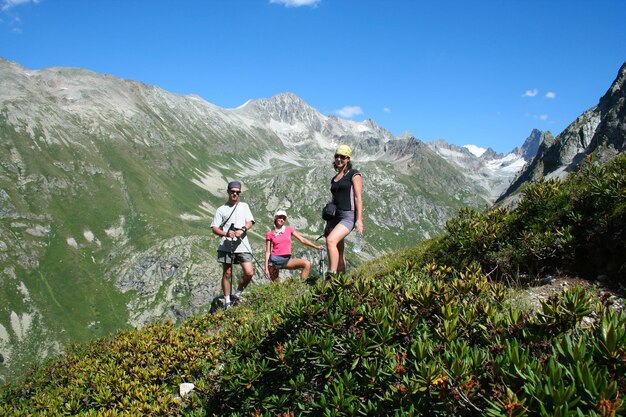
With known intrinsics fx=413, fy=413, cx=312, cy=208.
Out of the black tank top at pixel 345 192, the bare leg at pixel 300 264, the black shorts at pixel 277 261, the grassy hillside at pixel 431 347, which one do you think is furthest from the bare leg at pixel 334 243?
the black shorts at pixel 277 261

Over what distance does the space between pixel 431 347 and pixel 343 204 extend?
256 inches

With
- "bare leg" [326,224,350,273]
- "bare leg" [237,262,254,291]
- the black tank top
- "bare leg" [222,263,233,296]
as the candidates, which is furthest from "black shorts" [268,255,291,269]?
the black tank top

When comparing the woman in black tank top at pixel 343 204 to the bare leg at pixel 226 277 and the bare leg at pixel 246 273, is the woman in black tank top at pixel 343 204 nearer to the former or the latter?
the bare leg at pixel 246 273

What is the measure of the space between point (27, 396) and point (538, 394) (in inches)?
492

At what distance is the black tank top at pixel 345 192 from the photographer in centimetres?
1020

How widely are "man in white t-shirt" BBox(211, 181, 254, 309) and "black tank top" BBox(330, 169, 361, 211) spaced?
→ 13.8 feet

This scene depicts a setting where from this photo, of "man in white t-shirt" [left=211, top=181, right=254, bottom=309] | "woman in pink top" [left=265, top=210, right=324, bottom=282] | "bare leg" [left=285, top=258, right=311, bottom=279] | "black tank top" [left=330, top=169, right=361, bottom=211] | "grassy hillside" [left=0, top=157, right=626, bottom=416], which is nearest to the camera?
"grassy hillside" [left=0, top=157, right=626, bottom=416]

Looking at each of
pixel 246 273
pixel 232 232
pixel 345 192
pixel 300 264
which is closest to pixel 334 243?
pixel 345 192

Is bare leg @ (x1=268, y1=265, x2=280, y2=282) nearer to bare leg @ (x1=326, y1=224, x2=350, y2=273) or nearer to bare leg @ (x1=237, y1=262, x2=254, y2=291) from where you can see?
bare leg @ (x1=237, y1=262, x2=254, y2=291)

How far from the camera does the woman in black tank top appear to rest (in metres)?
10.1

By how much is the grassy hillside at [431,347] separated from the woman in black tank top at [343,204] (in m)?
2.56

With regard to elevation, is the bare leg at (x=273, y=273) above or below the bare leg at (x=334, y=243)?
below

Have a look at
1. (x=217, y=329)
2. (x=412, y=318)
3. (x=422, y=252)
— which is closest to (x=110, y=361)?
(x=217, y=329)

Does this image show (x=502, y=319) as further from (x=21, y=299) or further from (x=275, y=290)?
(x=21, y=299)
